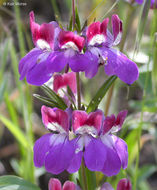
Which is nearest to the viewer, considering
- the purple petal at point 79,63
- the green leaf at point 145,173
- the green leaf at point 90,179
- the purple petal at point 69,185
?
the purple petal at point 79,63

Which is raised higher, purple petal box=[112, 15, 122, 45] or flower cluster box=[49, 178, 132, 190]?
purple petal box=[112, 15, 122, 45]

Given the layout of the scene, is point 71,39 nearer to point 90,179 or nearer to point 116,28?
point 116,28

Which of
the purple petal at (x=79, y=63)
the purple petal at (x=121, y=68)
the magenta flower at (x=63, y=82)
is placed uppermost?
the purple petal at (x=79, y=63)

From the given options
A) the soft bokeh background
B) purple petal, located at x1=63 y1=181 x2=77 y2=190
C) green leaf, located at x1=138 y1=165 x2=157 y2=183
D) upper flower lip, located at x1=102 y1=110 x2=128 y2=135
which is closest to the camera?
upper flower lip, located at x1=102 y1=110 x2=128 y2=135

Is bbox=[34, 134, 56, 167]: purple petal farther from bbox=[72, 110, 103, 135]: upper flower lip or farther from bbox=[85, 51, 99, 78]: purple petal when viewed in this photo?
bbox=[85, 51, 99, 78]: purple petal

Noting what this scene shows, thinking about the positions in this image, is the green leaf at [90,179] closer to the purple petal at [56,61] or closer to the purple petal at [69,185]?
the purple petal at [69,185]

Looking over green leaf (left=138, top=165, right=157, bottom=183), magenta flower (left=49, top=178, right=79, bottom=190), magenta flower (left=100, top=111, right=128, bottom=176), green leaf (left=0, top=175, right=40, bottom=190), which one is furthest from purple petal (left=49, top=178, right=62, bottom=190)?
green leaf (left=138, top=165, right=157, bottom=183)

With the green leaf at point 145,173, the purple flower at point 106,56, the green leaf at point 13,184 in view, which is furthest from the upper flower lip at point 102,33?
the green leaf at point 145,173

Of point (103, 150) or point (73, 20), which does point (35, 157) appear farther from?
point (73, 20)
